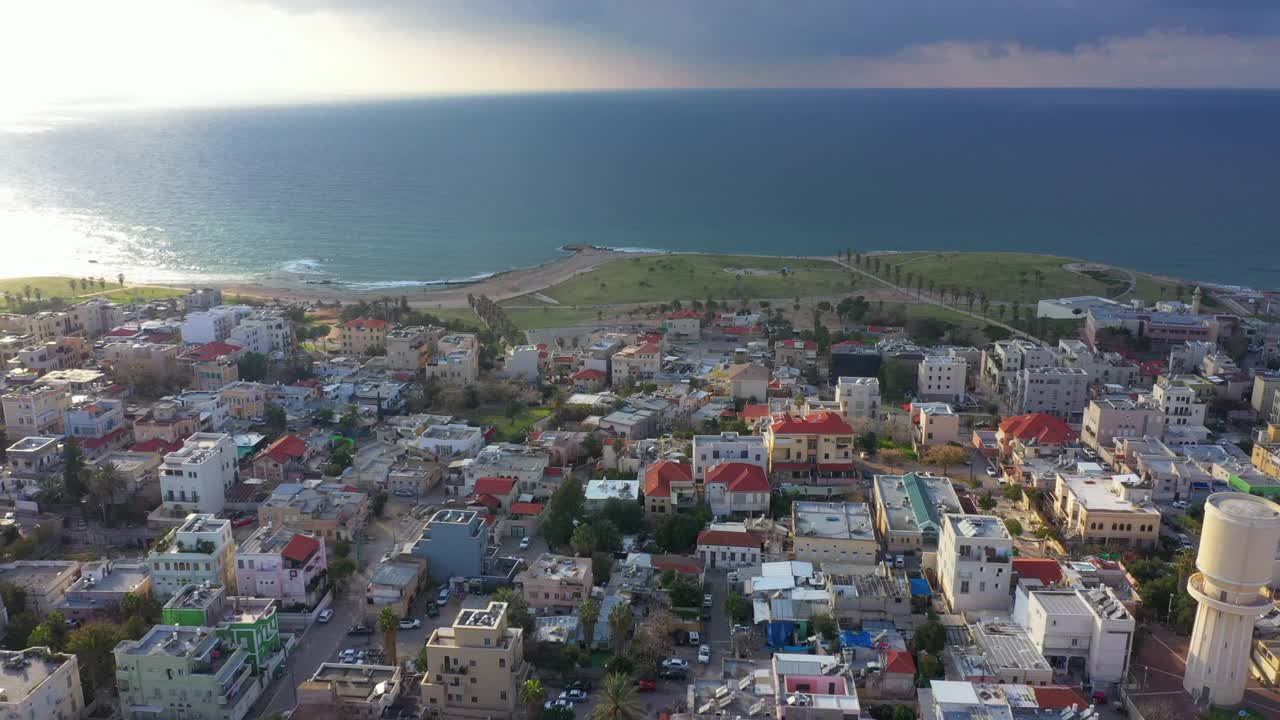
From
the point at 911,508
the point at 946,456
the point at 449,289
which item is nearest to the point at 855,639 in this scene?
the point at 911,508

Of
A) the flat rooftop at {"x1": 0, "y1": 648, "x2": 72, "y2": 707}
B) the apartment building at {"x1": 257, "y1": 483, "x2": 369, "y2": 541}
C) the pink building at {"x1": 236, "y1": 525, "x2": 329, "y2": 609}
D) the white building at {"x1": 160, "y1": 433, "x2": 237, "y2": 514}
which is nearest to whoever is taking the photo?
the flat rooftop at {"x1": 0, "y1": 648, "x2": 72, "y2": 707}

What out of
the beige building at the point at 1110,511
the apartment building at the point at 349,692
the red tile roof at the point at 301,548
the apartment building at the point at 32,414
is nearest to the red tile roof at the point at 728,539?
the apartment building at the point at 349,692

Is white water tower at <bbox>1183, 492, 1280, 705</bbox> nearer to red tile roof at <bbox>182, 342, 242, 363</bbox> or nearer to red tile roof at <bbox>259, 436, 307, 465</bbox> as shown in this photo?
red tile roof at <bbox>259, 436, 307, 465</bbox>

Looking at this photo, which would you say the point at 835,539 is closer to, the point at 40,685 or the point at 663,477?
the point at 663,477

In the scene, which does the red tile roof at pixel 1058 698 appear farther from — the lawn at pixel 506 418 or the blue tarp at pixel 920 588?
the lawn at pixel 506 418

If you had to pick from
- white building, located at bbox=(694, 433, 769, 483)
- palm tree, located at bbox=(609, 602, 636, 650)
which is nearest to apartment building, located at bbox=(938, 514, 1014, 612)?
palm tree, located at bbox=(609, 602, 636, 650)
